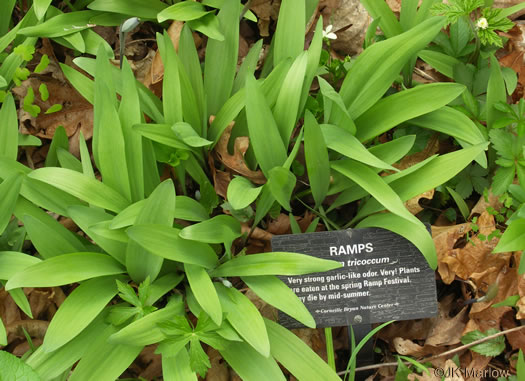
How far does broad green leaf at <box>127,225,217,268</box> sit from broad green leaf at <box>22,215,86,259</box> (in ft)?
0.78

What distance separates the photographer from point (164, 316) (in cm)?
108

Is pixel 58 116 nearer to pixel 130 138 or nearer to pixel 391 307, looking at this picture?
pixel 130 138

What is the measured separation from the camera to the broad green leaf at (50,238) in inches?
43.1

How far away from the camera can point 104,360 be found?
1.08 m

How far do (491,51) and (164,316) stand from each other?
1083 mm

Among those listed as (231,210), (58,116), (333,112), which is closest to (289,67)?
(333,112)

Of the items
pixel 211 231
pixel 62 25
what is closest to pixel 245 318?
pixel 211 231

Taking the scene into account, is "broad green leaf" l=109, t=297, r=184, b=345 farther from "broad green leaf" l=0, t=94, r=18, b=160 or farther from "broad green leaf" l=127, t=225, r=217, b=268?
"broad green leaf" l=0, t=94, r=18, b=160

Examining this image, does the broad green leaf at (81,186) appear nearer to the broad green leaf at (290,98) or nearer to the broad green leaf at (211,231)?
the broad green leaf at (211,231)

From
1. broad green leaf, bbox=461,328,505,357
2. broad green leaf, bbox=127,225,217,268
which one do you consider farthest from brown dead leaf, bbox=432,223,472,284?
broad green leaf, bbox=127,225,217,268

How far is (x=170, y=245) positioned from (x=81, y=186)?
0.25 metres

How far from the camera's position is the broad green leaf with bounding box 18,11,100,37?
142 centimetres

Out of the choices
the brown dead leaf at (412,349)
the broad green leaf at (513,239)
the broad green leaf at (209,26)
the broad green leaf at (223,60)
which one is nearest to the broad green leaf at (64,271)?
the broad green leaf at (223,60)

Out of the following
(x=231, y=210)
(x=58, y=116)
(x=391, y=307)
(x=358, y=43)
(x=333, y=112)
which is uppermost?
(x=358, y=43)
